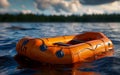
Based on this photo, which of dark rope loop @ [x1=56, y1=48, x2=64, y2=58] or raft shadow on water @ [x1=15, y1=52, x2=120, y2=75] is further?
dark rope loop @ [x1=56, y1=48, x2=64, y2=58]

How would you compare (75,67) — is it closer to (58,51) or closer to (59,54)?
(59,54)

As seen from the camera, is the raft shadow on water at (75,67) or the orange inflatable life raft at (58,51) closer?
the raft shadow on water at (75,67)

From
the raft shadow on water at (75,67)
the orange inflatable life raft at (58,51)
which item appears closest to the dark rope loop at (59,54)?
the orange inflatable life raft at (58,51)

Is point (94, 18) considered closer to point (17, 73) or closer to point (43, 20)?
point (43, 20)

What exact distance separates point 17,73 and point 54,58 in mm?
1687

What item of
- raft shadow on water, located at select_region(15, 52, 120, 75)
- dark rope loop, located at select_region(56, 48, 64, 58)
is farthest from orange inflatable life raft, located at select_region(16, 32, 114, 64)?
raft shadow on water, located at select_region(15, 52, 120, 75)

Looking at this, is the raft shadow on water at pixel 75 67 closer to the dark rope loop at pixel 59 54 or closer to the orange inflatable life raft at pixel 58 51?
the orange inflatable life raft at pixel 58 51

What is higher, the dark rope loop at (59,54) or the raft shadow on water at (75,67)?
the dark rope loop at (59,54)

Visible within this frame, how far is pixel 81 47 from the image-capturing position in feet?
34.6

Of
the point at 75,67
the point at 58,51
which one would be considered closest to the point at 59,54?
the point at 58,51

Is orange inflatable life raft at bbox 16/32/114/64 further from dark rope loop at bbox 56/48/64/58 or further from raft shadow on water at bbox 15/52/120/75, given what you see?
raft shadow on water at bbox 15/52/120/75

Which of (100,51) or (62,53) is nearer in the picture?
(62,53)

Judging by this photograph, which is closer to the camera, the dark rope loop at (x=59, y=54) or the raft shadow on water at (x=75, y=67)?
the raft shadow on water at (x=75, y=67)

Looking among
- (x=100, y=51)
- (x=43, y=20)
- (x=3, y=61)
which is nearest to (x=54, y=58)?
(x=3, y=61)
